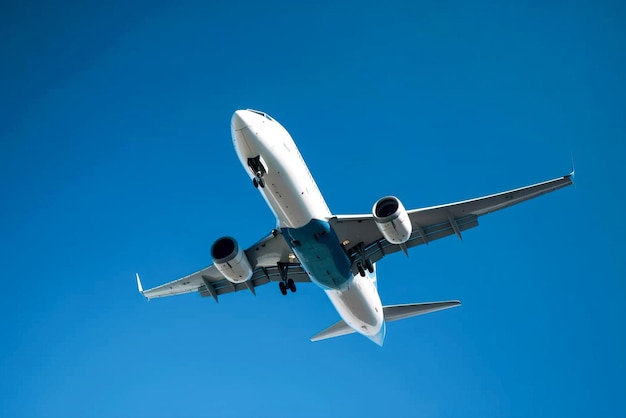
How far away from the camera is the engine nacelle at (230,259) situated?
2998cm

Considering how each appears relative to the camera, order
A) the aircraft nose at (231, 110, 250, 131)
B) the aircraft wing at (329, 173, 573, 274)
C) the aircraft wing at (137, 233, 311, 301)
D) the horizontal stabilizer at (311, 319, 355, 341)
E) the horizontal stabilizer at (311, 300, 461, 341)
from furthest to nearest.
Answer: the horizontal stabilizer at (311, 319, 355, 341), the horizontal stabilizer at (311, 300, 461, 341), the aircraft wing at (137, 233, 311, 301), the aircraft wing at (329, 173, 573, 274), the aircraft nose at (231, 110, 250, 131)

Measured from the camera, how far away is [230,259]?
29.9m

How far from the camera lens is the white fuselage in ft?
83.8

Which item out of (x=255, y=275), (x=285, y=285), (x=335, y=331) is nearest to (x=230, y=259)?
(x=285, y=285)

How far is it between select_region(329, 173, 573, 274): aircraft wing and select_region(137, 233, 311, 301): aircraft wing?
3.36 meters

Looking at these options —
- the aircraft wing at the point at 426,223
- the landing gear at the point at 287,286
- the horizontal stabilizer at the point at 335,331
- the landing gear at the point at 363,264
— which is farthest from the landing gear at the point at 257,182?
the horizontal stabilizer at the point at 335,331

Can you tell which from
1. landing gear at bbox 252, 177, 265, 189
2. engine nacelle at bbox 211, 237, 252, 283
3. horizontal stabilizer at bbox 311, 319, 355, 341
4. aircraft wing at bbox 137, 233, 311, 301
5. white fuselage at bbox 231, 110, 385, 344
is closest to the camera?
white fuselage at bbox 231, 110, 385, 344

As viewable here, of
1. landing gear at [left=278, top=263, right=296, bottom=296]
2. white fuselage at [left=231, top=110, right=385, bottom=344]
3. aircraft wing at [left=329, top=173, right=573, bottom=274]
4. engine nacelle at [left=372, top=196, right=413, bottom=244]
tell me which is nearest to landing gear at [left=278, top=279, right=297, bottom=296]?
landing gear at [left=278, top=263, right=296, bottom=296]

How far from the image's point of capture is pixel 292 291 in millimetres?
33094

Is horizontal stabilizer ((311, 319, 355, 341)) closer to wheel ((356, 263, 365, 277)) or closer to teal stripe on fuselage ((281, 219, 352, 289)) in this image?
teal stripe on fuselage ((281, 219, 352, 289))

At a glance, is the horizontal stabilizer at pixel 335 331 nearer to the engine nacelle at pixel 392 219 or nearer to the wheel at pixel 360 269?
the wheel at pixel 360 269

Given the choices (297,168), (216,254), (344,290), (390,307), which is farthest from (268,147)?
(390,307)

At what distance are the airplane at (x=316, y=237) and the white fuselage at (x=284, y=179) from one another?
40mm

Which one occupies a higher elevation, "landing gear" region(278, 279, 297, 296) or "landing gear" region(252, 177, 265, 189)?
"landing gear" region(252, 177, 265, 189)
